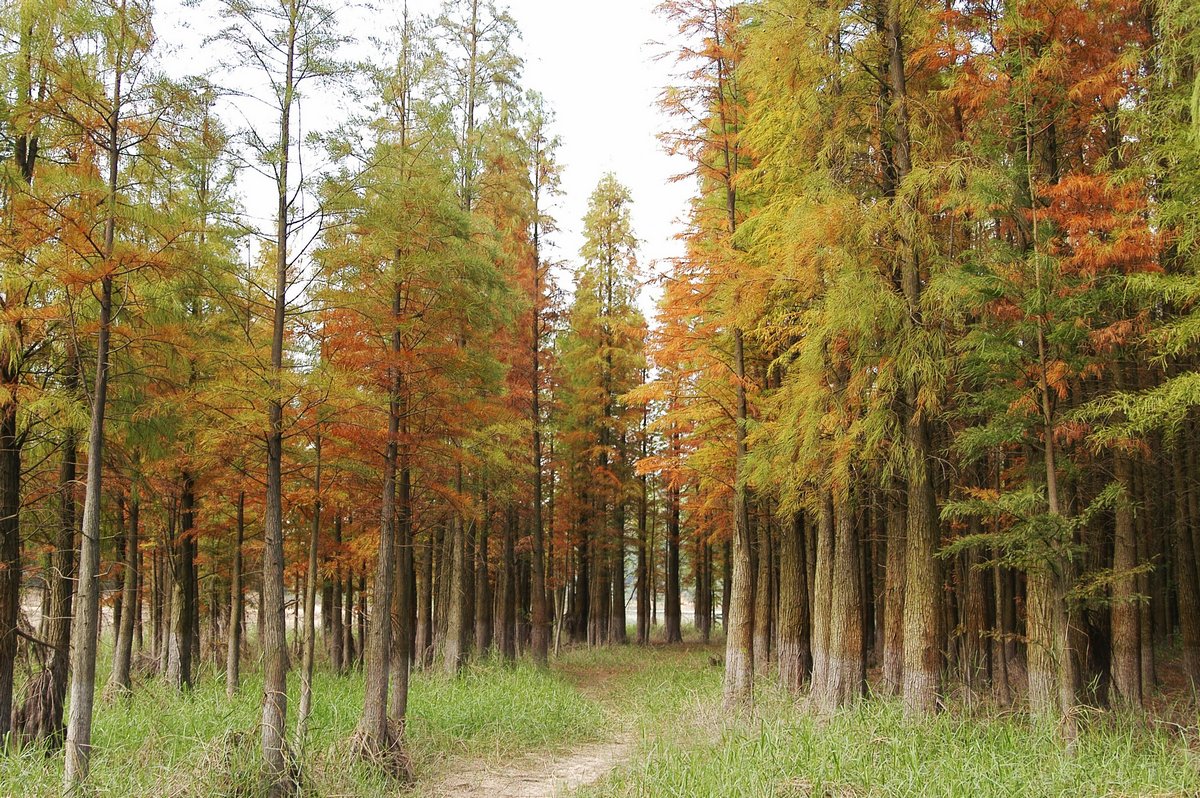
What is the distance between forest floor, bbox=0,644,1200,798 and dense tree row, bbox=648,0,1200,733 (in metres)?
0.71

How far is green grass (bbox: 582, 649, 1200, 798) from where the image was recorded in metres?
6.40

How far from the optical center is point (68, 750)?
6605mm

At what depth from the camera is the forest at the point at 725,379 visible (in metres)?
7.56

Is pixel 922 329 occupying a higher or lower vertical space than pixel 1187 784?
higher

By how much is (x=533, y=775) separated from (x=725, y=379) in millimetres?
7267

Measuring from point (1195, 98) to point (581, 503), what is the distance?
21.6 metres

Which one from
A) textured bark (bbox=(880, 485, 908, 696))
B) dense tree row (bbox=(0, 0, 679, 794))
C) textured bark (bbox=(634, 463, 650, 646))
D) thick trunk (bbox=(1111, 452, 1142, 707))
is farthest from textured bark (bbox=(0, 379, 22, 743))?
textured bark (bbox=(634, 463, 650, 646))

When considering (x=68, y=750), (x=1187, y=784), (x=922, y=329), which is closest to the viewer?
(x=1187, y=784)

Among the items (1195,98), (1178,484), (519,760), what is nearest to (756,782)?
(519,760)

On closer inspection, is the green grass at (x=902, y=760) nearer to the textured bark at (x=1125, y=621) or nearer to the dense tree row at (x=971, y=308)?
the dense tree row at (x=971, y=308)

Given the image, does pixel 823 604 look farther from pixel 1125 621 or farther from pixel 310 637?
pixel 310 637

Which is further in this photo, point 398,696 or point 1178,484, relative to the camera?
point 1178,484

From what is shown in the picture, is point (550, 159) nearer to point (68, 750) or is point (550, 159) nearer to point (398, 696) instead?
point (398, 696)

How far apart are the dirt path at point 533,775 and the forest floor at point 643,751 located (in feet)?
0.12
